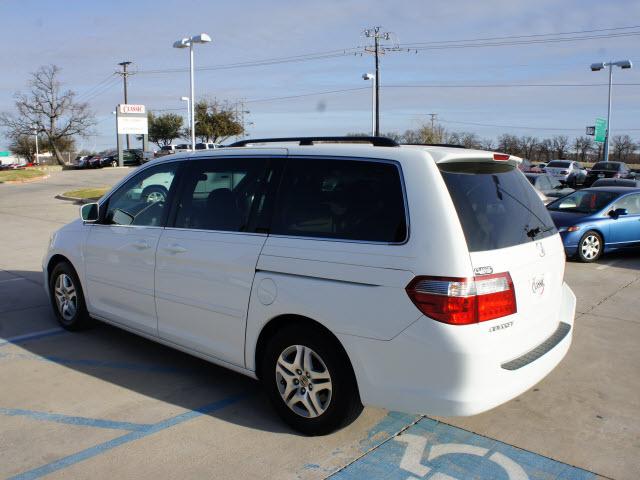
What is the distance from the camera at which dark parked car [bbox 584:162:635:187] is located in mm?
31298

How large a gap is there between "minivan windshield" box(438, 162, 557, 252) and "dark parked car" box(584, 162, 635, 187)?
30.0m

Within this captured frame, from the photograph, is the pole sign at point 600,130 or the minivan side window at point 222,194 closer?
the minivan side window at point 222,194

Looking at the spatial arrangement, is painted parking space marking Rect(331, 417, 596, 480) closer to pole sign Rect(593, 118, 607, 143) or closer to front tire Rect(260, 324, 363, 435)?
front tire Rect(260, 324, 363, 435)

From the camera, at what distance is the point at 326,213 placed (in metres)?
3.78

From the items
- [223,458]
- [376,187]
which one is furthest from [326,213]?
[223,458]

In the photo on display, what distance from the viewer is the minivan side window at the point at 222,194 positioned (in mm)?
4238

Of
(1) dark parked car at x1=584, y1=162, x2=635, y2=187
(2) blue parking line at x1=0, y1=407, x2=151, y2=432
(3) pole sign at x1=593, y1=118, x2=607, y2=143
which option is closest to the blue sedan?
(2) blue parking line at x1=0, y1=407, x2=151, y2=432

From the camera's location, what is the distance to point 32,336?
5949 mm

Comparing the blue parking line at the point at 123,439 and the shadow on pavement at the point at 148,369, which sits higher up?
the shadow on pavement at the point at 148,369

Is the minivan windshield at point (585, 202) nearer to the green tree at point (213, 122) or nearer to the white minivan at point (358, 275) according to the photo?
the white minivan at point (358, 275)

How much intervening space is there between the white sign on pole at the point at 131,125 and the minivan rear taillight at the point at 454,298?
49345 millimetres

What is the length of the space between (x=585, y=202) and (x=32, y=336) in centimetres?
993

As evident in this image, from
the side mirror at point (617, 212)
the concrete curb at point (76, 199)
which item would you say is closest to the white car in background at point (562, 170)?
the side mirror at point (617, 212)

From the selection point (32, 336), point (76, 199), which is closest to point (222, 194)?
point (32, 336)
